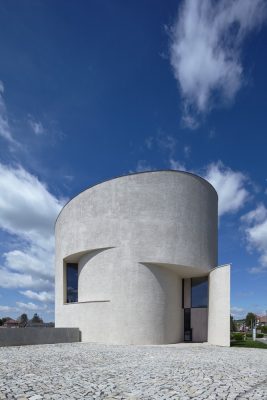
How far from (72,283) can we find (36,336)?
20.6 feet

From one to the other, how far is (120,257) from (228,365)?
11.5m

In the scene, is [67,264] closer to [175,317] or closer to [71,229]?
[71,229]

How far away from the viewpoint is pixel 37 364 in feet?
A: 36.5

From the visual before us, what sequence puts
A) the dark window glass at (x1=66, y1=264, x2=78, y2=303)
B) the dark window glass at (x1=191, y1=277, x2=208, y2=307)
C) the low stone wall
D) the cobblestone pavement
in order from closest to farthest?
the cobblestone pavement < the low stone wall < the dark window glass at (x1=191, y1=277, x2=208, y2=307) < the dark window glass at (x1=66, y1=264, x2=78, y2=303)

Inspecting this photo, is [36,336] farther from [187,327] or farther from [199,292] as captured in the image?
[199,292]

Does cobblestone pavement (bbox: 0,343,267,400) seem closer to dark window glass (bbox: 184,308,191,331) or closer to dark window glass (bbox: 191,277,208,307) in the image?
dark window glass (bbox: 191,277,208,307)

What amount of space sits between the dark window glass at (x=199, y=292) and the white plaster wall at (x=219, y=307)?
120 centimetres

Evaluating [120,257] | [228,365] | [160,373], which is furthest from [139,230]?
[160,373]

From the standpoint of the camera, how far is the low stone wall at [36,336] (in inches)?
740

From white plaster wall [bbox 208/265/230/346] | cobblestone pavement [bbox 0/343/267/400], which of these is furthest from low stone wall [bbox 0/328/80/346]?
white plaster wall [bbox 208/265/230/346]

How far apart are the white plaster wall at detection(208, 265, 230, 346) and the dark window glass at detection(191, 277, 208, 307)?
3.95 ft

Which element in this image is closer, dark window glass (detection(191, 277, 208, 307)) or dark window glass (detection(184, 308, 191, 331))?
dark window glass (detection(191, 277, 208, 307))

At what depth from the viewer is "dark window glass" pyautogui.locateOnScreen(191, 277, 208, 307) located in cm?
2462

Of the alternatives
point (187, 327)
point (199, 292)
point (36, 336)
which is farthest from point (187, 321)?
point (36, 336)
